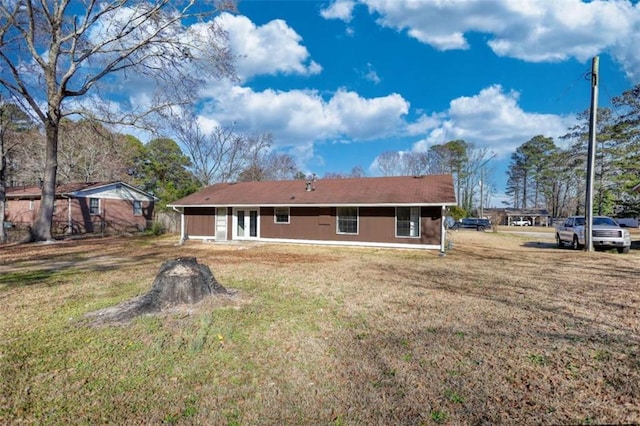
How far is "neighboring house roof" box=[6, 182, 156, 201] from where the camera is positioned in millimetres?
20788

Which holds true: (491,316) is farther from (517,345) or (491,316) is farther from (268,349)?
(268,349)

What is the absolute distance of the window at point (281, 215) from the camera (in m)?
16.5

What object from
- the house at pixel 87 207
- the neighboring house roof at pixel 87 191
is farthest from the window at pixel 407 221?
the neighboring house roof at pixel 87 191

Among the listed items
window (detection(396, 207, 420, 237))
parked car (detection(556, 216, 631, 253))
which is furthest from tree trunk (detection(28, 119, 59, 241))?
parked car (detection(556, 216, 631, 253))

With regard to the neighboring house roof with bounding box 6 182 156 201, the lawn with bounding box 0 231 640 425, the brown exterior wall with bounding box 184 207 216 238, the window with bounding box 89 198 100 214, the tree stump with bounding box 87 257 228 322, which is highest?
the neighboring house roof with bounding box 6 182 156 201

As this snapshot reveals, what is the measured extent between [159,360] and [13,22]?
59.2 feet

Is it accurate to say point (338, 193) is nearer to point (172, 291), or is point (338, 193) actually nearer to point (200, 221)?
point (200, 221)

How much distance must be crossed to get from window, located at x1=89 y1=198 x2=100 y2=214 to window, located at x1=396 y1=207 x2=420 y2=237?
20.2 m

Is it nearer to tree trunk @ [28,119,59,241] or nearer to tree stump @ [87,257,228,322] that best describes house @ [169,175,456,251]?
tree trunk @ [28,119,59,241]

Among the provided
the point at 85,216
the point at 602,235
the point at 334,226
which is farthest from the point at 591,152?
the point at 85,216

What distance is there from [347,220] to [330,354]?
11701mm

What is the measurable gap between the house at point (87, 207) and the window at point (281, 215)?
1328cm

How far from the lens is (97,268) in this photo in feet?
30.3

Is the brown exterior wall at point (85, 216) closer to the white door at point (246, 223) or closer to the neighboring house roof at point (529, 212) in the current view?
the white door at point (246, 223)
